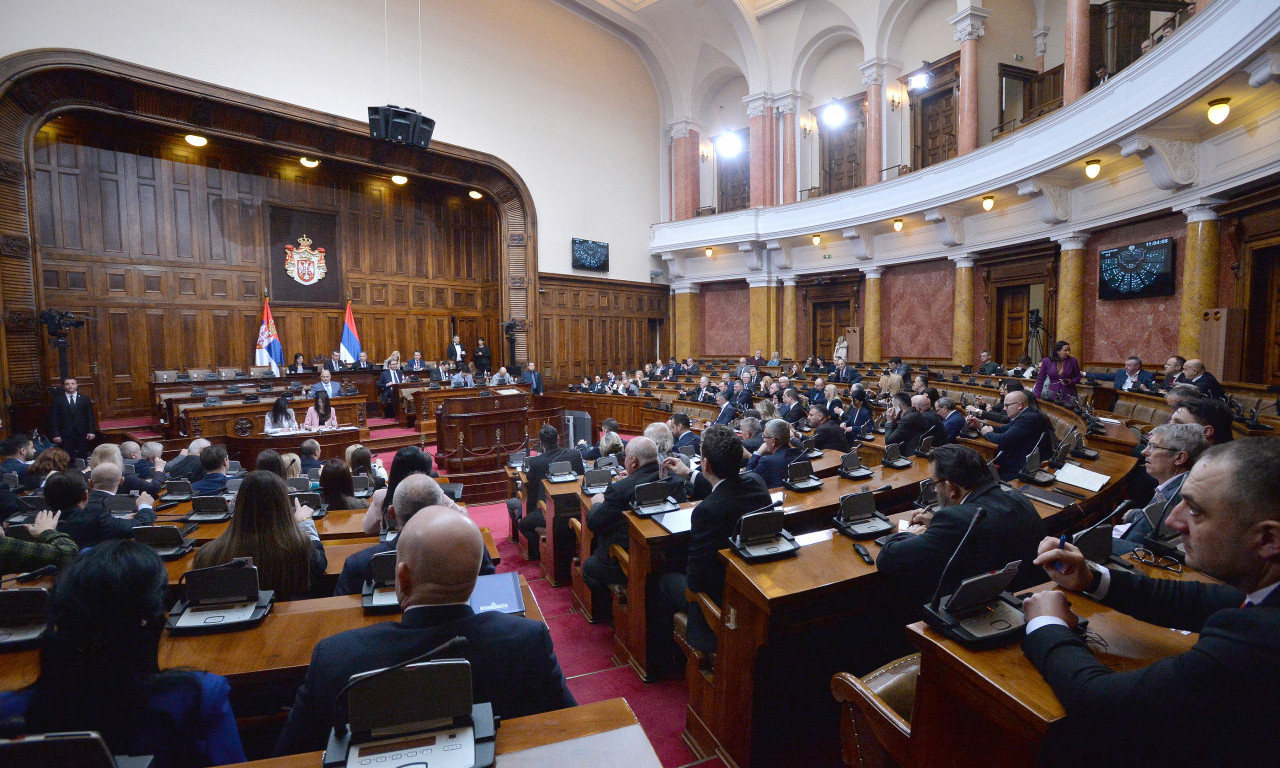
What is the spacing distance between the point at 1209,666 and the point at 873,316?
14.1 meters

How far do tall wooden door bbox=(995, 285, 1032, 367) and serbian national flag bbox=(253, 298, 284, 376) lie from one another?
1473 centimetres

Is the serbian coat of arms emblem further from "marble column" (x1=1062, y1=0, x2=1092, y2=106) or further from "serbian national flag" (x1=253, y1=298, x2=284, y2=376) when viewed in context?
"marble column" (x1=1062, y1=0, x2=1092, y2=106)

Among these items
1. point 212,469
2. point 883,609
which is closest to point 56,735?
point 883,609

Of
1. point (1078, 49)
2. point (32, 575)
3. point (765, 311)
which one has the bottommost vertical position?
point (32, 575)

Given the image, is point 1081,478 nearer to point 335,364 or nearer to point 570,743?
point 570,743

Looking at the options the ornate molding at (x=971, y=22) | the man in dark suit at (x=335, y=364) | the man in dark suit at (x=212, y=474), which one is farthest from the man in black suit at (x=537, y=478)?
the ornate molding at (x=971, y=22)

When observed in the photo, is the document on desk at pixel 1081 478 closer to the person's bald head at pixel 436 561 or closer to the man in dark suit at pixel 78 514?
the person's bald head at pixel 436 561

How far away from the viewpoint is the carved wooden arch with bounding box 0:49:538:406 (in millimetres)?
Result: 8438

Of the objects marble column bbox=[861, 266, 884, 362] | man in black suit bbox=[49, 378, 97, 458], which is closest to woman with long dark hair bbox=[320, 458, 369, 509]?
man in black suit bbox=[49, 378, 97, 458]

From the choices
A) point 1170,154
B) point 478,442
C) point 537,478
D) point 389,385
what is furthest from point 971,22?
point 389,385

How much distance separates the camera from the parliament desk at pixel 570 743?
4.06 ft

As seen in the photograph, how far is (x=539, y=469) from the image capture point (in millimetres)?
5418

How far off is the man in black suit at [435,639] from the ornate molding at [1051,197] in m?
11.2

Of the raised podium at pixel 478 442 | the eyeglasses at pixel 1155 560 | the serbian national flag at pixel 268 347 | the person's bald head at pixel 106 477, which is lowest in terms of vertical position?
the raised podium at pixel 478 442
